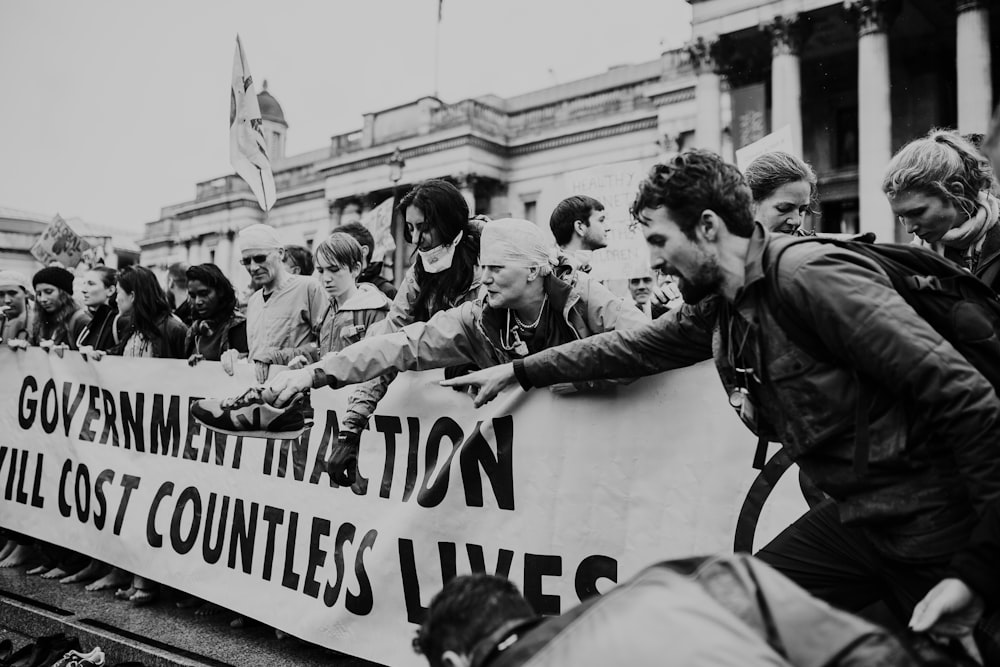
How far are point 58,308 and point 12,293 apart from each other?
52cm

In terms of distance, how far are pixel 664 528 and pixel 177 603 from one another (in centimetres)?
317

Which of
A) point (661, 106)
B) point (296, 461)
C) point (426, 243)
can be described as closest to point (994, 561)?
point (426, 243)

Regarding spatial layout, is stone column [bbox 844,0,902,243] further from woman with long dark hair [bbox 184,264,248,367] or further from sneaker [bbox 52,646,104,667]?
sneaker [bbox 52,646,104,667]

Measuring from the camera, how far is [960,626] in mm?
1715

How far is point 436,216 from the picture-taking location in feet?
12.7

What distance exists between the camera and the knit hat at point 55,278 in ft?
22.0

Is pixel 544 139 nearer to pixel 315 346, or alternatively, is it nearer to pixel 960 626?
pixel 315 346

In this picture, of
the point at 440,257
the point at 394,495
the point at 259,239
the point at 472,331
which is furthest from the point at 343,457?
the point at 259,239

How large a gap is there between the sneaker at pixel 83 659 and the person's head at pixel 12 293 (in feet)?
12.7

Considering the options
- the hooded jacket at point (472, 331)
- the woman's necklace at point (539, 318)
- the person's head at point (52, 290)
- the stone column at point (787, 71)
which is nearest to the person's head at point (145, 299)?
the person's head at point (52, 290)

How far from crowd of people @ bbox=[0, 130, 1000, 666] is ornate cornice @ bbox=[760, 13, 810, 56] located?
24.2 meters

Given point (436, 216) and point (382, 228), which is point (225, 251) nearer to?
point (382, 228)

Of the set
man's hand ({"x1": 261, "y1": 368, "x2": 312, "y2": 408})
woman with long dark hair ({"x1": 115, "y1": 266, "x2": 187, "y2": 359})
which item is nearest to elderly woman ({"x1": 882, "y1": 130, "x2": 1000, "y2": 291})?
man's hand ({"x1": 261, "y1": 368, "x2": 312, "y2": 408})

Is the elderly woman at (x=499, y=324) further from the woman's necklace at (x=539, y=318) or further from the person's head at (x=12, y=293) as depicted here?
the person's head at (x=12, y=293)
